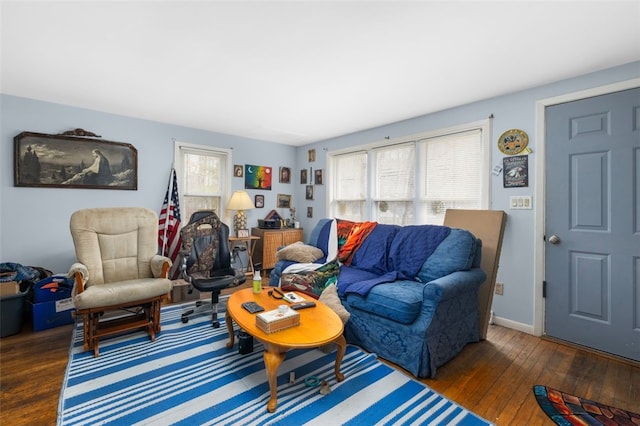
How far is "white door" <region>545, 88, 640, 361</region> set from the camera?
225 centimetres

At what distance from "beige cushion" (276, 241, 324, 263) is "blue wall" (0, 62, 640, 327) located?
1928mm

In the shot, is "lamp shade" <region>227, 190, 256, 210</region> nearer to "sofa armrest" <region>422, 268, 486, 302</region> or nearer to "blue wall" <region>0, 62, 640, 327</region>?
"blue wall" <region>0, 62, 640, 327</region>

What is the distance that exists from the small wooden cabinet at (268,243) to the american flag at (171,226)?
1.23m

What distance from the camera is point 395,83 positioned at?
8.86ft

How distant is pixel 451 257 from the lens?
247 cm

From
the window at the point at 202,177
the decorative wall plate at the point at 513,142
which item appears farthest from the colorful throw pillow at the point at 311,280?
the window at the point at 202,177

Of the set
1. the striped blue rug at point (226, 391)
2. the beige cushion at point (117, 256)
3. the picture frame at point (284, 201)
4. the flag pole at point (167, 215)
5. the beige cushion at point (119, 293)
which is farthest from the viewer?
the picture frame at point (284, 201)

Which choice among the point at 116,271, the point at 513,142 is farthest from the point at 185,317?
the point at 513,142

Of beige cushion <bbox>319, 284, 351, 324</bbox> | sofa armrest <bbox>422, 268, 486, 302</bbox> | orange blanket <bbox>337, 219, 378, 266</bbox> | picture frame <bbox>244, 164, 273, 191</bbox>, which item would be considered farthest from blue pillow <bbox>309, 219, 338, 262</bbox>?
picture frame <bbox>244, 164, 273, 191</bbox>

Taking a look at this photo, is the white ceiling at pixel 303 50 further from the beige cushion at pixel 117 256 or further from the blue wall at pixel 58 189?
the beige cushion at pixel 117 256

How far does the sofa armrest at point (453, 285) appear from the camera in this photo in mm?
2010

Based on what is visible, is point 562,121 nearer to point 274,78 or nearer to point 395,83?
point 395,83

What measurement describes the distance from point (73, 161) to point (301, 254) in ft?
9.74

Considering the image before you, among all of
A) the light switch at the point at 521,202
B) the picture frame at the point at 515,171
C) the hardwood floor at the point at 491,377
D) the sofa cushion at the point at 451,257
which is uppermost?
the picture frame at the point at 515,171
